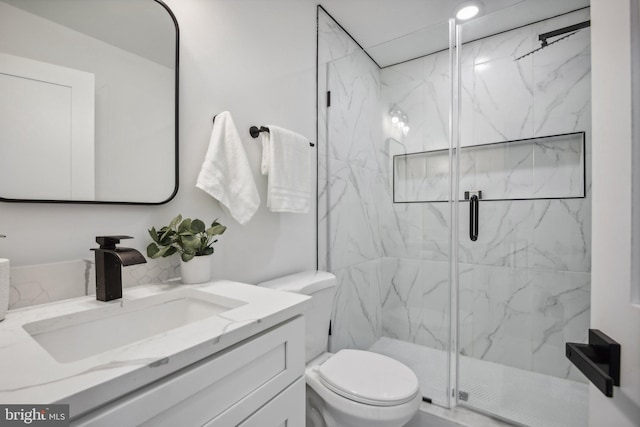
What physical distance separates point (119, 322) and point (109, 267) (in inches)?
5.9

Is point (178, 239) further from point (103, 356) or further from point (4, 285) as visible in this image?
point (103, 356)

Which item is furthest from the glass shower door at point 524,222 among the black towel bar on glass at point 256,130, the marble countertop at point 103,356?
the marble countertop at point 103,356

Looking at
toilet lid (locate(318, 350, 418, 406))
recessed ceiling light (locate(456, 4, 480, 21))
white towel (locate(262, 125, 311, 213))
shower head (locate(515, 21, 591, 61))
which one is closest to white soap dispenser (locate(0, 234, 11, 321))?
white towel (locate(262, 125, 311, 213))

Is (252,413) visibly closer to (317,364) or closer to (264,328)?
(264,328)

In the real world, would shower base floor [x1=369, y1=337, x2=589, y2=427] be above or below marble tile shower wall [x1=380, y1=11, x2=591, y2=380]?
below

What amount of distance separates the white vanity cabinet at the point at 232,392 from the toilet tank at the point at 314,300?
0.50 meters

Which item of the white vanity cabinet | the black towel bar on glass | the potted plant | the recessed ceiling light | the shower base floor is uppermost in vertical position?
the recessed ceiling light

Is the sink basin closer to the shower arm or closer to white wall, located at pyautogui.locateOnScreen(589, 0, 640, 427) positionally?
white wall, located at pyautogui.locateOnScreen(589, 0, 640, 427)

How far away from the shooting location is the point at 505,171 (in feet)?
5.97

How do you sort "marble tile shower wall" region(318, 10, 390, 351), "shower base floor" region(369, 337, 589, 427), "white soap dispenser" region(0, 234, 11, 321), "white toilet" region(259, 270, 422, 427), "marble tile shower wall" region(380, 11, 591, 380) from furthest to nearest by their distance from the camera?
1. "marble tile shower wall" region(318, 10, 390, 351)
2. "marble tile shower wall" region(380, 11, 591, 380)
3. "shower base floor" region(369, 337, 589, 427)
4. "white toilet" region(259, 270, 422, 427)
5. "white soap dispenser" region(0, 234, 11, 321)

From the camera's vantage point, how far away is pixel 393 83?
2121 mm

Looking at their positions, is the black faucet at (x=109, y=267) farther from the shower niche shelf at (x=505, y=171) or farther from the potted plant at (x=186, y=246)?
the shower niche shelf at (x=505, y=171)

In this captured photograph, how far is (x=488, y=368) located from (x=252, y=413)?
1678 millimetres

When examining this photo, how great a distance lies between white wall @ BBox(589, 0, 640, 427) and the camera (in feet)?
1.45
